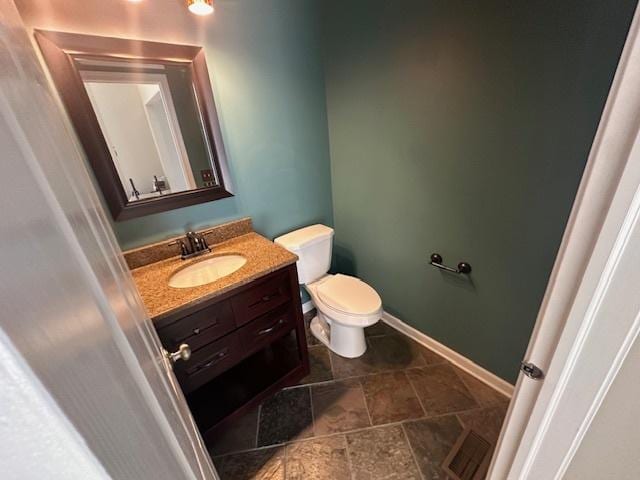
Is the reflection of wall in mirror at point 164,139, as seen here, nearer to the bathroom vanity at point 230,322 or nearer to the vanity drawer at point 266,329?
the bathroom vanity at point 230,322

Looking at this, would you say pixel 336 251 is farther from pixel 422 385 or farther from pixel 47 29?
pixel 47 29

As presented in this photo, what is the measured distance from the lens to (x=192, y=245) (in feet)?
4.81

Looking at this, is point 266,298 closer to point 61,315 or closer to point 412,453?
point 412,453

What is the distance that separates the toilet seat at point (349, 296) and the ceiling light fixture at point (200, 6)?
1590mm

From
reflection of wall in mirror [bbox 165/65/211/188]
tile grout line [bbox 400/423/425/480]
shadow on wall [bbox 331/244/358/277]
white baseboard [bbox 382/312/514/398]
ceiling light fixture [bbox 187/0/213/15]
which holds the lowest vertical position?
tile grout line [bbox 400/423/425/480]

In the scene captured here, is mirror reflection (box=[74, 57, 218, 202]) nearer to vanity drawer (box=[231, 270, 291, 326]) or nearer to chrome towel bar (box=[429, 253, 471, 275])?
vanity drawer (box=[231, 270, 291, 326])

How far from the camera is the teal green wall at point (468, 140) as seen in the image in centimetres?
96

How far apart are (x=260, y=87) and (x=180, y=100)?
0.46 meters

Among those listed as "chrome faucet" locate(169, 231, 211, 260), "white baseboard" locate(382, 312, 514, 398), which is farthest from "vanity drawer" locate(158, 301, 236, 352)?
"white baseboard" locate(382, 312, 514, 398)

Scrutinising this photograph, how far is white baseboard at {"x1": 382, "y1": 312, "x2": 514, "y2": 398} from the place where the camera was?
1.50 m

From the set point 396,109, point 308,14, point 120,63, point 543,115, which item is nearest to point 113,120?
point 120,63

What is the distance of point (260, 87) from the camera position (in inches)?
61.9

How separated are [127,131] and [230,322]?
101cm

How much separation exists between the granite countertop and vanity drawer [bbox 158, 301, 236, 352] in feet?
0.25
